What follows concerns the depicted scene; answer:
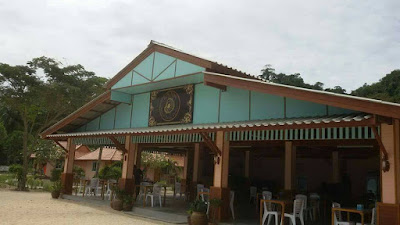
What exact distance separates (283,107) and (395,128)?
115 inches

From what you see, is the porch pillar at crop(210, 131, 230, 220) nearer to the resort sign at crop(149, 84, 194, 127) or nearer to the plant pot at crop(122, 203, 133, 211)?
the resort sign at crop(149, 84, 194, 127)

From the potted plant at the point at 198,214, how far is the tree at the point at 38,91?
14.3m

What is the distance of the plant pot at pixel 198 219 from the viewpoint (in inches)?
352

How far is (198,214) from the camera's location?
9.02m

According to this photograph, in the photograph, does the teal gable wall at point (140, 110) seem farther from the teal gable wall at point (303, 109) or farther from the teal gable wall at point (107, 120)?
the teal gable wall at point (303, 109)

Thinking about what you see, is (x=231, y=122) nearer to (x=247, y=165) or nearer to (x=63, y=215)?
(x=63, y=215)

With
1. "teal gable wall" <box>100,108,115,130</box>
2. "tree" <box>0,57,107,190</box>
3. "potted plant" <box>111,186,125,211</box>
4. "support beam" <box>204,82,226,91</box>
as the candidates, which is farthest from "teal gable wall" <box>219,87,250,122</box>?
"tree" <box>0,57,107,190</box>

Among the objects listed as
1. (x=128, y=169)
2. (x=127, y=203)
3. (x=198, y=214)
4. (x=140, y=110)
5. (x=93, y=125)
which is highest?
(x=140, y=110)

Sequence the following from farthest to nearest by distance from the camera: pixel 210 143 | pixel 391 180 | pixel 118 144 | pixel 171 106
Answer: pixel 118 144 → pixel 171 106 → pixel 210 143 → pixel 391 180

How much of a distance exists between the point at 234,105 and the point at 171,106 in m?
2.85

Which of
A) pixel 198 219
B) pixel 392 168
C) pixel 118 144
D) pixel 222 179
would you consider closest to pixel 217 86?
pixel 222 179

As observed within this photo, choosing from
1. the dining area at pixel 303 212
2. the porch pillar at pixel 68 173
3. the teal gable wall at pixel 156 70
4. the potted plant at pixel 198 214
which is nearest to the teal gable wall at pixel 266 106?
the teal gable wall at pixel 156 70

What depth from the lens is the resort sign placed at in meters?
11.7

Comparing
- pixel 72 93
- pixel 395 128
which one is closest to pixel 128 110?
pixel 72 93
